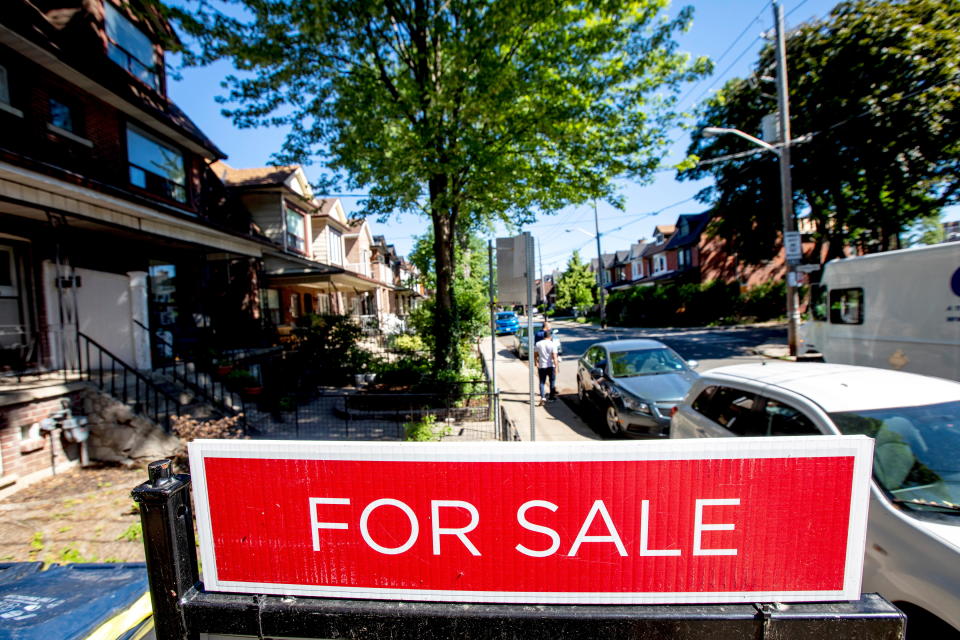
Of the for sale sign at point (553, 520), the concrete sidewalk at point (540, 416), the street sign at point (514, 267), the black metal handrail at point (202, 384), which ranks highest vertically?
the street sign at point (514, 267)

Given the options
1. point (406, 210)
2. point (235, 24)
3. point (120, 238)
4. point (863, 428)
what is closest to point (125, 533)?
point (863, 428)

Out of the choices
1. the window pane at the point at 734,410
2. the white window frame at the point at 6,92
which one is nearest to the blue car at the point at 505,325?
the white window frame at the point at 6,92

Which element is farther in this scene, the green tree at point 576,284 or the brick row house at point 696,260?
the green tree at point 576,284

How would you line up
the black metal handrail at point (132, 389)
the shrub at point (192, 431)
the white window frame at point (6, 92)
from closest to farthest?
the shrub at point (192, 431) < the black metal handrail at point (132, 389) < the white window frame at point (6, 92)

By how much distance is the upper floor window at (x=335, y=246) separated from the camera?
2477cm

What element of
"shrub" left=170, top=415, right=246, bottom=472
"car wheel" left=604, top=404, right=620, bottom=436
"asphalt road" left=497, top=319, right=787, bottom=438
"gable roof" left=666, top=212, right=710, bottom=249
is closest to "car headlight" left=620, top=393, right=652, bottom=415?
"car wheel" left=604, top=404, right=620, bottom=436

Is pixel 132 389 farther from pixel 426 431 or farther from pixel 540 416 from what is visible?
pixel 540 416

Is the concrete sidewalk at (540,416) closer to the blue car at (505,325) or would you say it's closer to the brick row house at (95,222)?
the brick row house at (95,222)

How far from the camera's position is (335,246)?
2572 centimetres

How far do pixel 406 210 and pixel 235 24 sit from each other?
259 inches

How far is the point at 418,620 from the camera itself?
115 cm

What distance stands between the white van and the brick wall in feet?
47.8

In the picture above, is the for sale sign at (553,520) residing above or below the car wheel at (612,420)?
above

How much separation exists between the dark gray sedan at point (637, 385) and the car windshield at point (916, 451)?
3.83 meters
